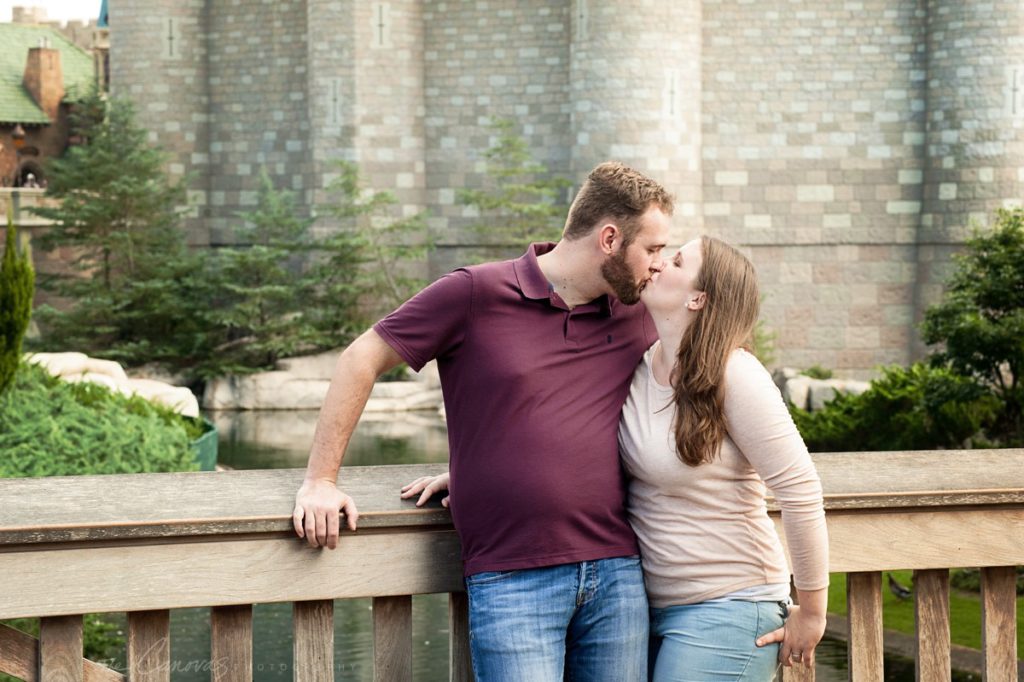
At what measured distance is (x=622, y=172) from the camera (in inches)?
82.3

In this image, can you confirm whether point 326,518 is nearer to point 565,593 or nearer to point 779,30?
point 565,593

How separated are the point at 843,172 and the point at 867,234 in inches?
35.2

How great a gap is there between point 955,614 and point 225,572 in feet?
22.7

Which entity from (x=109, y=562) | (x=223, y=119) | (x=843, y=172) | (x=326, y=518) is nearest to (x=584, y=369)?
(x=326, y=518)

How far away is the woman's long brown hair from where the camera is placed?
6.15 feet

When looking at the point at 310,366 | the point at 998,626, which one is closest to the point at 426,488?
the point at 998,626

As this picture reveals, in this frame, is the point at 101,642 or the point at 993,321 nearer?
the point at 101,642

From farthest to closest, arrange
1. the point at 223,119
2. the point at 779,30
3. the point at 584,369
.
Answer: the point at 223,119
the point at 779,30
the point at 584,369

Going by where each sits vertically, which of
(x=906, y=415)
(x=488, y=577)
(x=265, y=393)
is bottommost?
(x=265, y=393)

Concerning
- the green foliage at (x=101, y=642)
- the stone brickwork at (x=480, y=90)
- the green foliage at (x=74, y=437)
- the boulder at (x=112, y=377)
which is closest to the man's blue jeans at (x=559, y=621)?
the green foliage at (x=101, y=642)

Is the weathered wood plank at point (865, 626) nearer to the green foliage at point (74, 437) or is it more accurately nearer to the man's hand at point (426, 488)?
the man's hand at point (426, 488)

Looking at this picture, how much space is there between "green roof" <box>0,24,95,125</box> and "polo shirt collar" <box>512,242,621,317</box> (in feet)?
84.2

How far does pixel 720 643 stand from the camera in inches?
73.7

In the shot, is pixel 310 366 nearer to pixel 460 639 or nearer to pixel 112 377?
pixel 112 377
